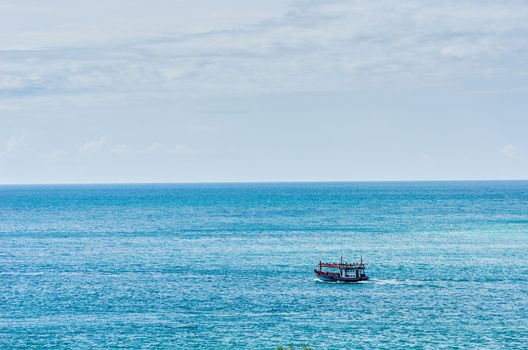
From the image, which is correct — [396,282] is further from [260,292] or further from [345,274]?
[260,292]

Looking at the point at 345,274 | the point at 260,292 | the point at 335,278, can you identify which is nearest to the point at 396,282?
the point at 345,274

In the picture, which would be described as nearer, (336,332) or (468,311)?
(336,332)

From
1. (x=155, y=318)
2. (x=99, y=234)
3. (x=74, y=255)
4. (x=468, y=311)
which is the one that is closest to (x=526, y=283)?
(x=468, y=311)

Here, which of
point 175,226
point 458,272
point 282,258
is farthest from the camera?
point 175,226

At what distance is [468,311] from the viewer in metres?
77.4

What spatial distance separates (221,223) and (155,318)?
109087 mm

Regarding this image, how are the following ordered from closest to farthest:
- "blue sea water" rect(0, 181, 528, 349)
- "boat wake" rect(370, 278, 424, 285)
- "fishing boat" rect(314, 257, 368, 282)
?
"blue sea water" rect(0, 181, 528, 349)
"boat wake" rect(370, 278, 424, 285)
"fishing boat" rect(314, 257, 368, 282)

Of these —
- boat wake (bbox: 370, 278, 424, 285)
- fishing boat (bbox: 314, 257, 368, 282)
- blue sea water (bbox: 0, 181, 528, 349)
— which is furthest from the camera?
fishing boat (bbox: 314, 257, 368, 282)

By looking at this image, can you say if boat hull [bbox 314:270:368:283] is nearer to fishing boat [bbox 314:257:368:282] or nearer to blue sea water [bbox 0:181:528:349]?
fishing boat [bbox 314:257:368:282]

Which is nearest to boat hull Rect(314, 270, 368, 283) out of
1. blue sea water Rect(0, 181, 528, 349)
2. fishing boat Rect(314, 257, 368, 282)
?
fishing boat Rect(314, 257, 368, 282)

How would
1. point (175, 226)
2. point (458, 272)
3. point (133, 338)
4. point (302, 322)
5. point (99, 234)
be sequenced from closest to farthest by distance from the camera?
point (133, 338) < point (302, 322) < point (458, 272) < point (99, 234) < point (175, 226)

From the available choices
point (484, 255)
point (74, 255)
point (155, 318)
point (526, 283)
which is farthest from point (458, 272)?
point (74, 255)

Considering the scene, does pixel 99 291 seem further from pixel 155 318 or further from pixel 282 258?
pixel 282 258

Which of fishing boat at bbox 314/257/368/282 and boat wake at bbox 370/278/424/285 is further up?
fishing boat at bbox 314/257/368/282
